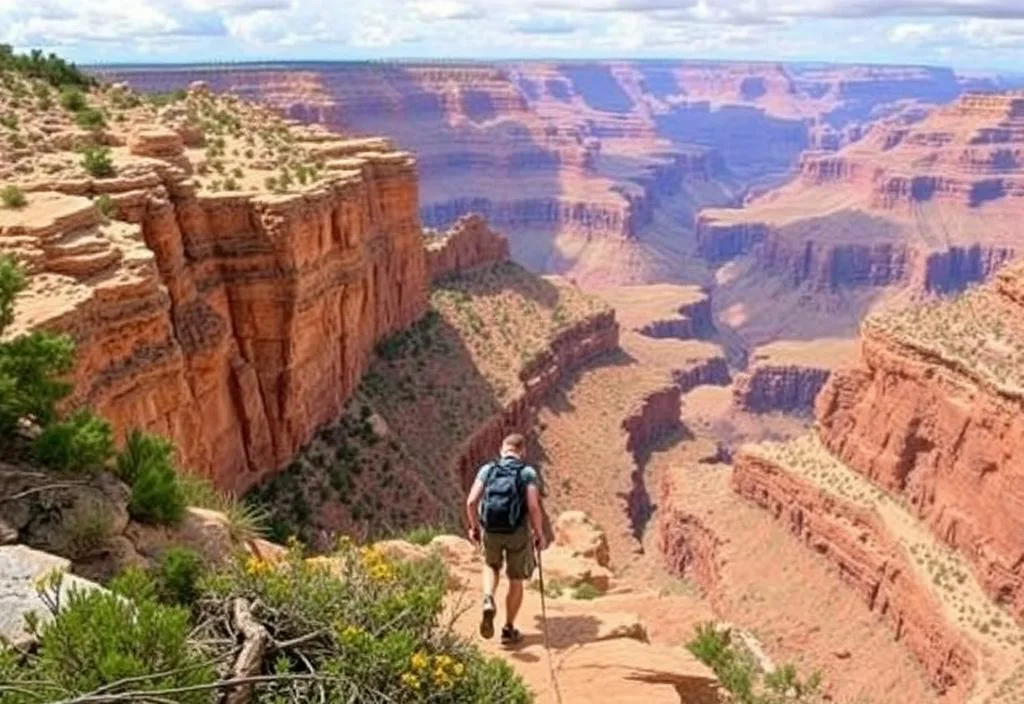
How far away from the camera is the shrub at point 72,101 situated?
39.8 meters

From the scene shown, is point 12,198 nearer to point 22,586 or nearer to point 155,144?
point 155,144

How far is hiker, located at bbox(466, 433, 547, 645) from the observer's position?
14.9 meters

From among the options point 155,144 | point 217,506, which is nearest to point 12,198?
point 155,144

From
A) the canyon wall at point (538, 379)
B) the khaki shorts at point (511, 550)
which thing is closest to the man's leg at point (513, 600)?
the khaki shorts at point (511, 550)

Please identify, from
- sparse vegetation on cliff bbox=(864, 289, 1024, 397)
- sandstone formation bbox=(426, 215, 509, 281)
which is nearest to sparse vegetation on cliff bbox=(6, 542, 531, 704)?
sparse vegetation on cliff bbox=(864, 289, 1024, 397)

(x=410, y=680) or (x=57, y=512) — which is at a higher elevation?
(x=57, y=512)

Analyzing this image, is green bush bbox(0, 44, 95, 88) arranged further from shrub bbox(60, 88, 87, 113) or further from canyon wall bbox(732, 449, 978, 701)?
canyon wall bbox(732, 449, 978, 701)

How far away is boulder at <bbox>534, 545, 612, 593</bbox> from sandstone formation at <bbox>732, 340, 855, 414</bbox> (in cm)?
9239

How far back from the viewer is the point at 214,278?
34.7 metres

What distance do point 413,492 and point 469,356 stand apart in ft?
61.3

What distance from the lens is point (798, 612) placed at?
1839 inches

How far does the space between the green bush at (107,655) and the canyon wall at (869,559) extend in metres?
34.1

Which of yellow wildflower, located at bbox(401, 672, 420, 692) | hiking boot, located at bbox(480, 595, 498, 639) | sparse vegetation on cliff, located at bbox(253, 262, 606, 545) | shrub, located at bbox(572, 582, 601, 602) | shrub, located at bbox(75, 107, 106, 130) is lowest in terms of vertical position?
sparse vegetation on cliff, located at bbox(253, 262, 606, 545)

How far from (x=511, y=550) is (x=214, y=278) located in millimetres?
22255
